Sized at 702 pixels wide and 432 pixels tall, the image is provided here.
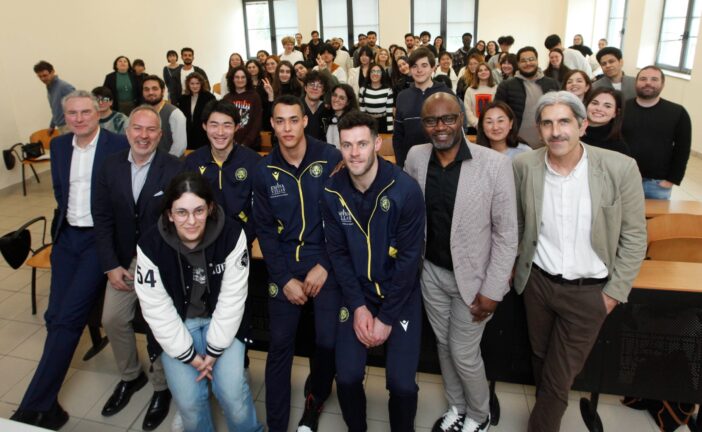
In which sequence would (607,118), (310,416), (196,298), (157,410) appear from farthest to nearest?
(607,118), (157,410), (310,416), (196,298)

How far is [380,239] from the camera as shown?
2.11m

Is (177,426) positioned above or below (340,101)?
below

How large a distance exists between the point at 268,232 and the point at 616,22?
39.3 ft

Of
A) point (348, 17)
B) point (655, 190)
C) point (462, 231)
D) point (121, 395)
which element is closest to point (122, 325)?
point (121, 395)

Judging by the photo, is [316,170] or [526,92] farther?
[526,92]

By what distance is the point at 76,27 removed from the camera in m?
8.21

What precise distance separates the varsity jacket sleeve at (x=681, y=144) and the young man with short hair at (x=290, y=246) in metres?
2.56

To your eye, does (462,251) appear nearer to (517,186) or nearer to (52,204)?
(517,186)

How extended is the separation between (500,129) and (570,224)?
4.10 feet

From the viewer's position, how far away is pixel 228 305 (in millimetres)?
2229

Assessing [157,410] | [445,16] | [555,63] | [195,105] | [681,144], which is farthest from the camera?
[445,16]

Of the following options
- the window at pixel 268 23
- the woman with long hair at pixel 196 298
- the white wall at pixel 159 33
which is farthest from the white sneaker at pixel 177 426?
the window at pixel 268 23

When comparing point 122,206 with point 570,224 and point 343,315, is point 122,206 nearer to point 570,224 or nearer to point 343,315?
point 343,315

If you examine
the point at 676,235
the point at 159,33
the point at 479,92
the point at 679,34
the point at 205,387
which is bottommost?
the point at 205,387
